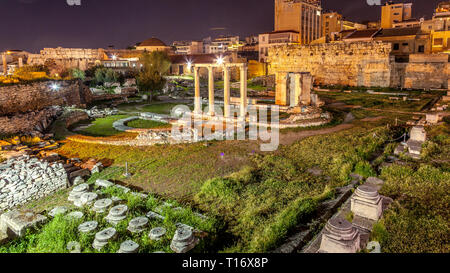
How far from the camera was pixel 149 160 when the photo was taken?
12305 millimetres

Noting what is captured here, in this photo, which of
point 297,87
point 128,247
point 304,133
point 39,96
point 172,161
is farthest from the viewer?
point 39,96

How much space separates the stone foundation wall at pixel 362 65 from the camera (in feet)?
93.8

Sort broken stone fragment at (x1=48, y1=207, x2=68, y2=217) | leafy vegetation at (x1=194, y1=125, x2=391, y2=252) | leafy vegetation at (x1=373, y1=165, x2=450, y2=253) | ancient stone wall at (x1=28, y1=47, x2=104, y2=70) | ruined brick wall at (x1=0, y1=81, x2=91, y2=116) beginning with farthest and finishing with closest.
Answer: ancient stone wall at (x1=28, y1=47, x2=104, y2=70)
ruined brick wall at (x1=0, y1=81, x2=91, y2=116)
broken stone fragment at (x1=48, y1=207, x2=68, y2=217)
leafy vegetation at (x1=194, y1=125, x2=391, y2=252)
leafy vegetation at (x1=373, y1=165, x2=450, y2=253)

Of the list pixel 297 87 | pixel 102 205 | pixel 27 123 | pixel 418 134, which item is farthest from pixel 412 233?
pixel 27 123

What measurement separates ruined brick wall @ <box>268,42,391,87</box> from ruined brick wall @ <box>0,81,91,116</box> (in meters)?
20.6

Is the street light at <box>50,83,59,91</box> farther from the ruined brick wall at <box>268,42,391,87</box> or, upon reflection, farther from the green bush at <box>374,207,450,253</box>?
the green bush at <box>374,207,450,253</box>

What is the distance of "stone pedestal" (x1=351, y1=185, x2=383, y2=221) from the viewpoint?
255 inches

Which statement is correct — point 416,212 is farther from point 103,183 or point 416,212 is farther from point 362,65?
point 362,65

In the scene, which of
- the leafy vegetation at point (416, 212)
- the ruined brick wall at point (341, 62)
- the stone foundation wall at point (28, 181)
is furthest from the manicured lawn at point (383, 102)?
the stone foundation wall at point (28, 181)

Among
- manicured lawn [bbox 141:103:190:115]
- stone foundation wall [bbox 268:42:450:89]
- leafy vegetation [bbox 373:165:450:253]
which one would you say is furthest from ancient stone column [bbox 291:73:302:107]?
leafy vegetation [bbox 373:165:450:253]

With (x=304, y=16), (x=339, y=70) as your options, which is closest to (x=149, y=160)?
(x=339, y=70)

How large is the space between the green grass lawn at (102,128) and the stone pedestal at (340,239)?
1356 centimetres

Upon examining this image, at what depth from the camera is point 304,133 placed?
15742mm

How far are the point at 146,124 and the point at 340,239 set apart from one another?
15.2 m
